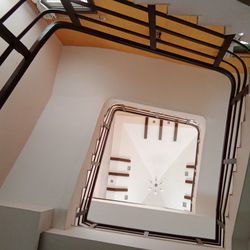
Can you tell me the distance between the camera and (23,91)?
2590 mm

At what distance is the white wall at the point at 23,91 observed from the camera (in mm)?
2270

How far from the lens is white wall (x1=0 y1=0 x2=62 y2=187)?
2.27 metres

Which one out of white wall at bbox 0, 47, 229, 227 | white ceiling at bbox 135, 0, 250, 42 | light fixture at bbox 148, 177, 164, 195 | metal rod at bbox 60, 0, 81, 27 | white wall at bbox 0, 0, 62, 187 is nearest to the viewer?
white ceiling at bbox 135, 0, 250, 42

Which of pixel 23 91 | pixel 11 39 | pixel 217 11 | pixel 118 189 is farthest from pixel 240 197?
pixel 118 189

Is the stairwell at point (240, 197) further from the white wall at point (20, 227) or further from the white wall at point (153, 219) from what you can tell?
the white wall at point (20, 227)

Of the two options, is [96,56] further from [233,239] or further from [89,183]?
[233,239]

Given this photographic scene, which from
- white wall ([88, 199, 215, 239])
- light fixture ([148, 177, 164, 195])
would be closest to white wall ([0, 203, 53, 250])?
white wall ([88, 199, 215, 239])

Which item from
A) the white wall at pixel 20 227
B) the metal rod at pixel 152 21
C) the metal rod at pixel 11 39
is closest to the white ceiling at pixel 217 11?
the metal rod at pixel 152 21

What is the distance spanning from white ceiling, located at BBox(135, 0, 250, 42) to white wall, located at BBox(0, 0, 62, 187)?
122 centimetres

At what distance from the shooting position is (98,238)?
2102 millimetres

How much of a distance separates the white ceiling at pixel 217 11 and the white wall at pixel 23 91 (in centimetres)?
122

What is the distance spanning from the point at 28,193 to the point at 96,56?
177 centimetres

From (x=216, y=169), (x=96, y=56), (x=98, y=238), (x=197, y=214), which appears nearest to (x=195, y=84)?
(x=216, y=169)

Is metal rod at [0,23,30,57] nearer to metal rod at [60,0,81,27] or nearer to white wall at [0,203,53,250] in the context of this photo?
metal rod at [60,0,81,27]
